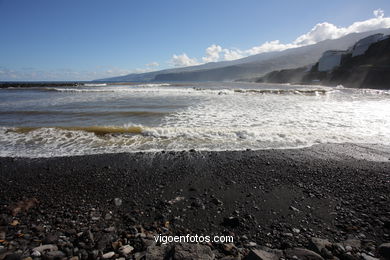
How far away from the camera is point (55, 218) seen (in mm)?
3084

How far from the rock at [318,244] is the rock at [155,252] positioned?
1.87 metres

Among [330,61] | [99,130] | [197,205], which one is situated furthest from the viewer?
[330,61]

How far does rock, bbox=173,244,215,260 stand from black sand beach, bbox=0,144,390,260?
0.01 m

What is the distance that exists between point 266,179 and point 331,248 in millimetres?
2035

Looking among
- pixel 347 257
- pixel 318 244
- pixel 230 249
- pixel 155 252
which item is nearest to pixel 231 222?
pixel 230 249

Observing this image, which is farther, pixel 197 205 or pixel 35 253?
pixel 197 205

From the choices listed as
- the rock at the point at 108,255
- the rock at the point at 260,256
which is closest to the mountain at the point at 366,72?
the rock at the point at 260,256

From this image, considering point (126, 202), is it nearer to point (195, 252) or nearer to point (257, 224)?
point (195, 252)

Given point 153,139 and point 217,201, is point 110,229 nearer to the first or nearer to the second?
point 217,201

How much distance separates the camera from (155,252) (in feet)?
7.32

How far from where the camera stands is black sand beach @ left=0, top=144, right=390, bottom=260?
2445 millimetres

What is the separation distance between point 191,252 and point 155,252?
1.39 feet

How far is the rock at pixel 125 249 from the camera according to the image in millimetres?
2320

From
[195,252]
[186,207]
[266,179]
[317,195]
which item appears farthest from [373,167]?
[195,252]
